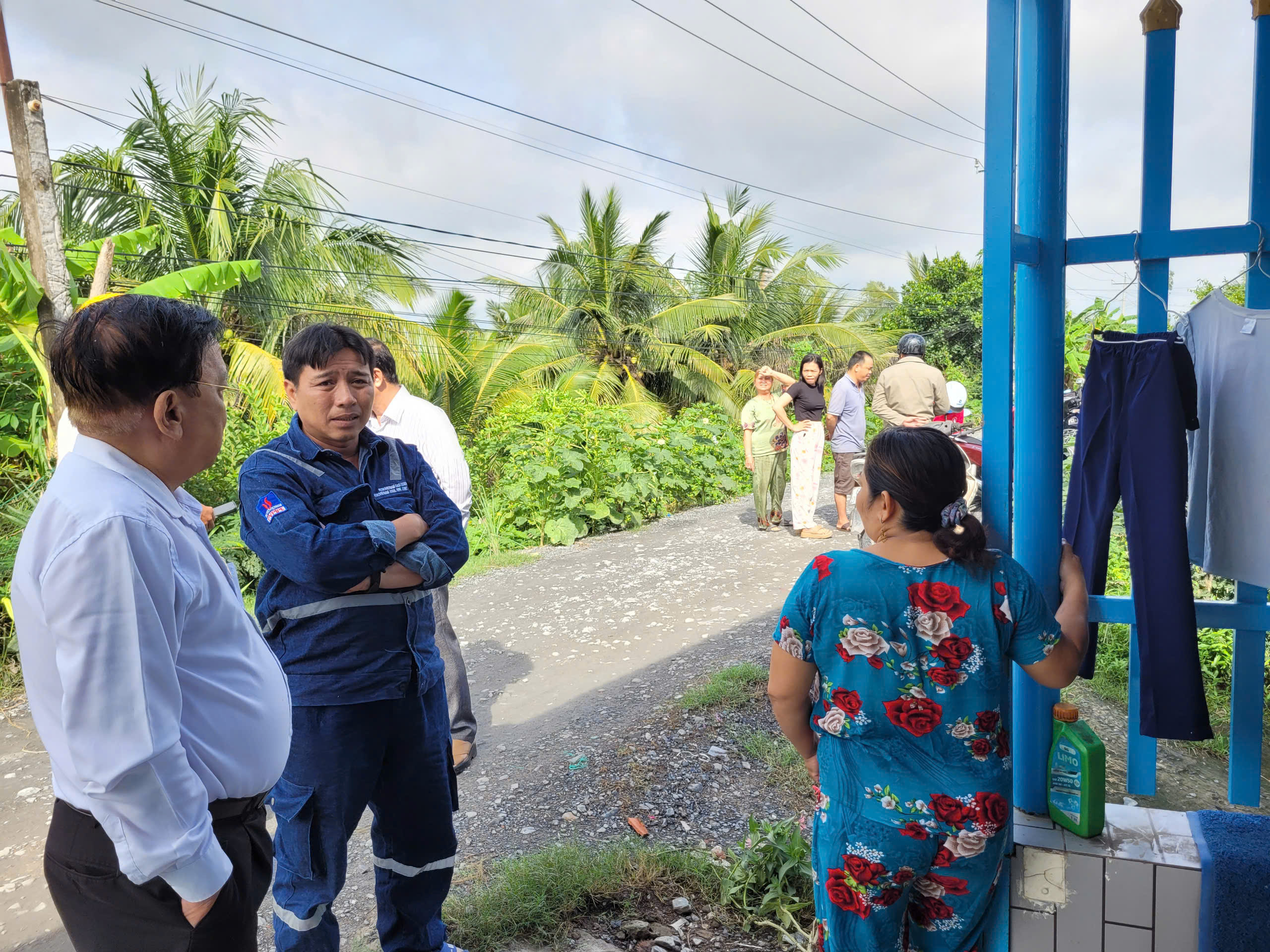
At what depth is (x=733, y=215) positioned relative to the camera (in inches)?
920

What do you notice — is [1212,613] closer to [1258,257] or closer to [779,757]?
[1258,257]

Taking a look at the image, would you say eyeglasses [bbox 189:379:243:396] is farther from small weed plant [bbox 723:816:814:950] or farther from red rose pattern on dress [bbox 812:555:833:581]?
small weed plant [bbox 723:816:814:950]

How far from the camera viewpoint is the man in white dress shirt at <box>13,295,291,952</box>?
4.58 ft

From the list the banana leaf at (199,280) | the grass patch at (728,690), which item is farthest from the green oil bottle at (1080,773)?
the banana leaf at (199,280)

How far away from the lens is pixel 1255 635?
2.34 metres

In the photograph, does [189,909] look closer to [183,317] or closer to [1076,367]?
[183,317]

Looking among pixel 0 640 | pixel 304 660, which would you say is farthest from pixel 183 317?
pixel 0 640

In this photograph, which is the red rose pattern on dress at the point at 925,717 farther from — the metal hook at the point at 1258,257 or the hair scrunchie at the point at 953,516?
the metal hook at the point at 1258,257

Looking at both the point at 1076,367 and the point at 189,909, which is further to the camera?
the point at 1076,367

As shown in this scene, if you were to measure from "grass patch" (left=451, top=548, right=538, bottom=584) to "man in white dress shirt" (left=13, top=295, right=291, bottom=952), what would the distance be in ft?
22.0

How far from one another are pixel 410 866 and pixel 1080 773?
1.89 metres

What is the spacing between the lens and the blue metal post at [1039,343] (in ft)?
7.45

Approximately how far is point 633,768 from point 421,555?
2.12 metres

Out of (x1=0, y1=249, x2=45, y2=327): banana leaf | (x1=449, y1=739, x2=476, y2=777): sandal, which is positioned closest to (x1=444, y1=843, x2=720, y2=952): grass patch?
(x1=449, y1=739, x2=476, y2=777): sandal
